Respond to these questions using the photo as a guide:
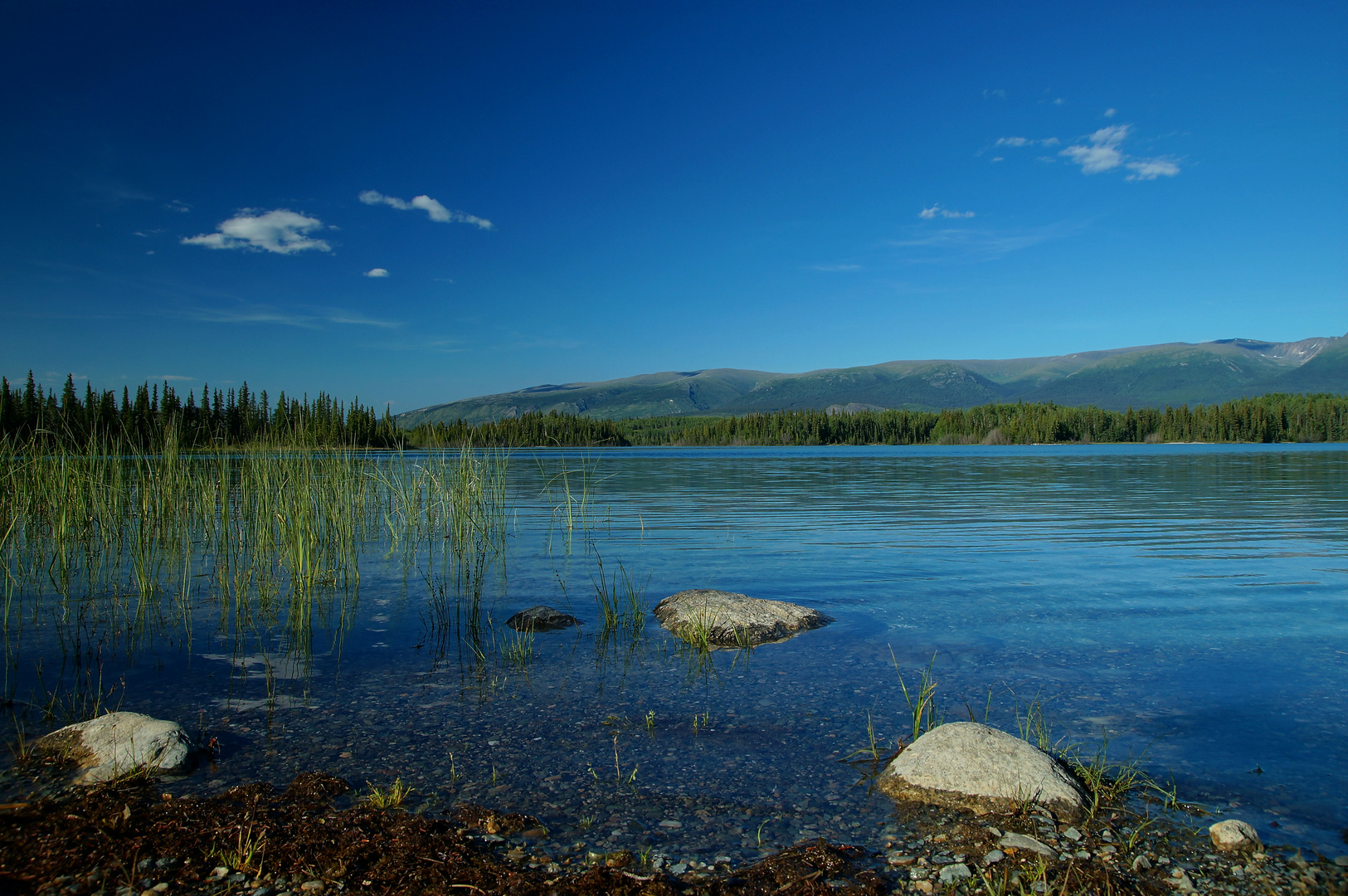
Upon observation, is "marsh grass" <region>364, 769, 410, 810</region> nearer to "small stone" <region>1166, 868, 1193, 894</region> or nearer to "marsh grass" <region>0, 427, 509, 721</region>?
"marsh grass" <region>0, 427, 509, 721</region>

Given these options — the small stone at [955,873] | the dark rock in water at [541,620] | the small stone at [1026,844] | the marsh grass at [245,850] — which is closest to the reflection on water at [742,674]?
the dark rock in water at [541,620]

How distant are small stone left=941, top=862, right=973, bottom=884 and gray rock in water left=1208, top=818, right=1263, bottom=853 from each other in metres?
1.73

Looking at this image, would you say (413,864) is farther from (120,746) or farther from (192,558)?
(192,558)

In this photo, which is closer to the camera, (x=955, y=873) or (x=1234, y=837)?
(x=955, y=873)

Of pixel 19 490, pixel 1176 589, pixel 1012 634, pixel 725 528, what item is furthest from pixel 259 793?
pixel 725 528

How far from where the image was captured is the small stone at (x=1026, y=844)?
4.54 metres

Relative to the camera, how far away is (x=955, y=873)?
4.37m

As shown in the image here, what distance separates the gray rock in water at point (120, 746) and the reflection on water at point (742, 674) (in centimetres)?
39

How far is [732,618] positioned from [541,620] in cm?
284

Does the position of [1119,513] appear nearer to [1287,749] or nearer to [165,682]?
[1287,749]

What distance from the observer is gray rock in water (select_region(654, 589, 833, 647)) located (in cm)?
991

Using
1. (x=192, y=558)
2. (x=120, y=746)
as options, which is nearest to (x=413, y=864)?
(x=120, y=746)

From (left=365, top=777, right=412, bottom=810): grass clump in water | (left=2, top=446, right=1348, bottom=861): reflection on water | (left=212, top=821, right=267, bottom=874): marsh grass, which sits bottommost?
(left=2, top=446, right=1348, bottom=861): reflection on water

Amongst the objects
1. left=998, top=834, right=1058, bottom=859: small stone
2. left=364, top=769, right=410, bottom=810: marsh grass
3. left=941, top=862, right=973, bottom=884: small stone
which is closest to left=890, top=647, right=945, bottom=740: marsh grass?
left=998, top=834, right=1058, bottom=859: small stone
